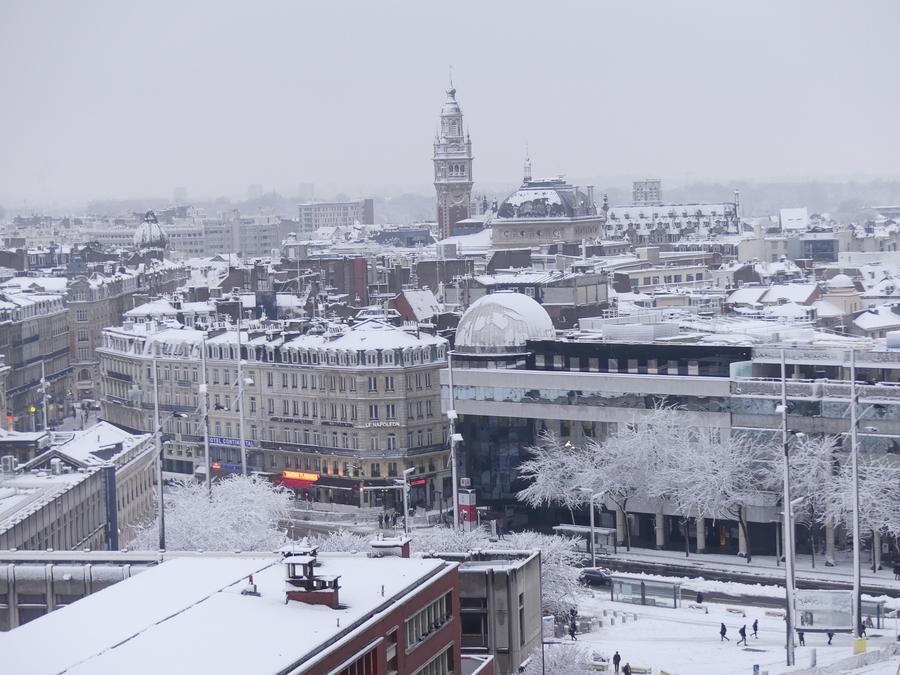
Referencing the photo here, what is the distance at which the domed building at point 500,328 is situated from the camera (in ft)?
307

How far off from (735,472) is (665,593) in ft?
35.3

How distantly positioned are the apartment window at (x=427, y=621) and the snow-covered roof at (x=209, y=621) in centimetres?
59

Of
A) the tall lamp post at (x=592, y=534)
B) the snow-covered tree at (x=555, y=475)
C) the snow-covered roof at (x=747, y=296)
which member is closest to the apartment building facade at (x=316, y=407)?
the snow-covered tree at (x=555, y=475)

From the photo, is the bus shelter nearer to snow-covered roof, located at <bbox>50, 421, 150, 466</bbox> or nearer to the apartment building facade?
snow-covered roof, located at <bbox>50, 421, 150, 466</bbox>

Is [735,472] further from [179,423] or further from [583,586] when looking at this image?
[179,423]

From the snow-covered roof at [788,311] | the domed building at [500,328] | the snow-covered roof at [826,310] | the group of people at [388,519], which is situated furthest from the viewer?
the snow-covered roof at [826,310]

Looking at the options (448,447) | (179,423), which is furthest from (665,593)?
(179,423)

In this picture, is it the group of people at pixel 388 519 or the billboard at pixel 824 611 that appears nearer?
the billboard at pixel 824 611

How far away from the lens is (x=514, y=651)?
53688 millimetres

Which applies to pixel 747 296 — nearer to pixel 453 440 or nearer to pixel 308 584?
pixel 453 440

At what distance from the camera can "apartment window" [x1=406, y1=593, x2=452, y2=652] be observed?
43531 millimetres

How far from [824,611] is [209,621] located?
102 feet

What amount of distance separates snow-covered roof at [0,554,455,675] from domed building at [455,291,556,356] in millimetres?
46584

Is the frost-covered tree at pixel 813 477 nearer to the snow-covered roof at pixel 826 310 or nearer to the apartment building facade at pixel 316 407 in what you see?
the apartment building facade at pixel 316 407
